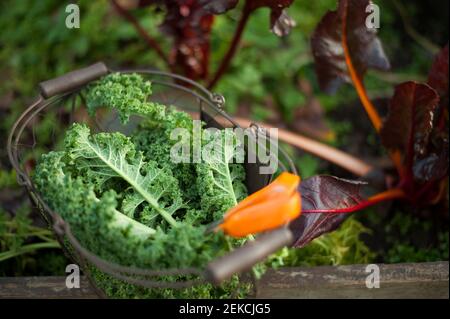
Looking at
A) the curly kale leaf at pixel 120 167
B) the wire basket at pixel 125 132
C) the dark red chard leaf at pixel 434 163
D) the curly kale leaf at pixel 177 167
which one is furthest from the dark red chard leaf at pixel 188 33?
the dark red chard leaf at pixel 434 163

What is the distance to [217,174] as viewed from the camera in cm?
174

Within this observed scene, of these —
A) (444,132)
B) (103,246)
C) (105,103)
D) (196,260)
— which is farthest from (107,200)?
(444,132)

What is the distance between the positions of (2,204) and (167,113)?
860 mm

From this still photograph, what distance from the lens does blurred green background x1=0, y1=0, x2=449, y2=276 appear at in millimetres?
2566

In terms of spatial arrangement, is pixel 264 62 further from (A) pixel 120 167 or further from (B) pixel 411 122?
(A) pixel 120 167

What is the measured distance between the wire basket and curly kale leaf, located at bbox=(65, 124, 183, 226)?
0.50 ft

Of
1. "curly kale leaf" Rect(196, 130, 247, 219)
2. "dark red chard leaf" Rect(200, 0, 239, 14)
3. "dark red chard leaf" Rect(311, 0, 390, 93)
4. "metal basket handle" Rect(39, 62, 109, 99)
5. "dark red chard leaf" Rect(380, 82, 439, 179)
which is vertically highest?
Result: "dark red chard leaf" Rect(200, 0, 239, 14)

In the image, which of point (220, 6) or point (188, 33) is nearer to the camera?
point (220, 6)

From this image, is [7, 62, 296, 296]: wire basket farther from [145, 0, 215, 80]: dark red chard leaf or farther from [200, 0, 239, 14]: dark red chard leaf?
[200, 0, 239, 14]: dark red chard leaf

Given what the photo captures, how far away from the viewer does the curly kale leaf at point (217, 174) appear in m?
1.69

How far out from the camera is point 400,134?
210cm

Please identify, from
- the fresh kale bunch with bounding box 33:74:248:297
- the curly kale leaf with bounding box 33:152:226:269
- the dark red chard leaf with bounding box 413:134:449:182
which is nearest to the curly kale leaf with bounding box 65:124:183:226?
the fresh kale bunch with bounding box 33:74:248:297

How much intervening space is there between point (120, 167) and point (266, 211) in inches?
20.1

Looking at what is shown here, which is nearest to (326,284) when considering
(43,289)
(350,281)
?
(350,281)
